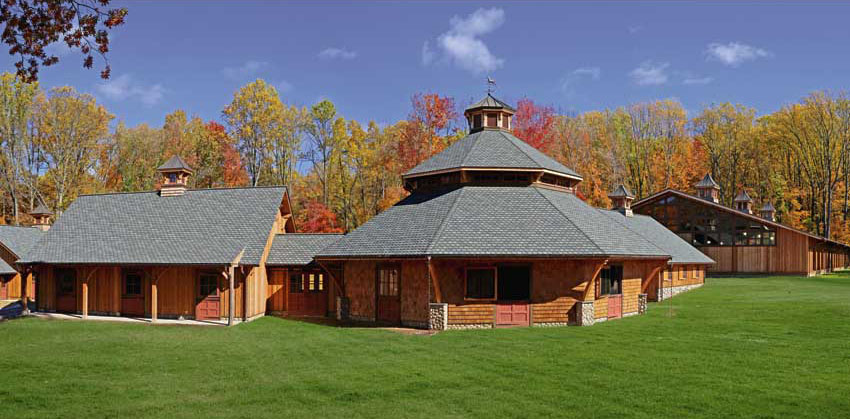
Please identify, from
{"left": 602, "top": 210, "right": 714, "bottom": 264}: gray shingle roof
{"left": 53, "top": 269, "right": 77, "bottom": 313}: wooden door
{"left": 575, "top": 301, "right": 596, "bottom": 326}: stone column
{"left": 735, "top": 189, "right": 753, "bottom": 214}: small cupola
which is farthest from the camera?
{"left": 735, "top": 189, "right": 753, "bottom": 214}: small cupola

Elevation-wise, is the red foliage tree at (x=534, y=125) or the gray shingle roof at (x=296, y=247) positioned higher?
the red foliage tree at (x=534, y=125)

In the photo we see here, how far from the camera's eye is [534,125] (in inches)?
1929

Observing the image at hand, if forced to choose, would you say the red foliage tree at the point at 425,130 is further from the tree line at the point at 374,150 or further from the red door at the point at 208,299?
the red door at the point at 208,299

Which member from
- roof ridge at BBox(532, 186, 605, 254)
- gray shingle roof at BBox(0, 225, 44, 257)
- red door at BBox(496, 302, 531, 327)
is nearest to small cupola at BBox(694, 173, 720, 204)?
roof ridge at BBox(532, 186, 605, 254)

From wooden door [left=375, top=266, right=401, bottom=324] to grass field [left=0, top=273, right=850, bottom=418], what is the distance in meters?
1.81

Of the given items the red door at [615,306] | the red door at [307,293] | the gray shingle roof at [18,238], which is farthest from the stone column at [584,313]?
the gray shingle roof at [18,238]

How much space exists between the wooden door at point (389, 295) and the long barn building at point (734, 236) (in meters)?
34.3

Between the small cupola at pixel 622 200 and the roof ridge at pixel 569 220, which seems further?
the small cupola at pixel 622 200

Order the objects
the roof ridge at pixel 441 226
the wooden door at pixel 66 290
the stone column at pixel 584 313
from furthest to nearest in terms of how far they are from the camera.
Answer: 1. the wooden door at pixel 66 290
2. the stone column at pixel 584 313
3. the roof ridge at pixel 441 226

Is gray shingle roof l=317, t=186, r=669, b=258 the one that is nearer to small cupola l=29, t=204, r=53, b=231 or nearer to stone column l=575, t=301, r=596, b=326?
stone column l=575, t=301, r=596, b=326

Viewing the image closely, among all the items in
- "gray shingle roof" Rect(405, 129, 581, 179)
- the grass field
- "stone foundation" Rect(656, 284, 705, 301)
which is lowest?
"stone foundation" Rect(656, 284, 705, 301)

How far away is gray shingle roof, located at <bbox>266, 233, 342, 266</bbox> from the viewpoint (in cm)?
2531

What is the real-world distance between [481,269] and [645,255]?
21.3 ft

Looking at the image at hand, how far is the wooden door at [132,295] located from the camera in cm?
2527
